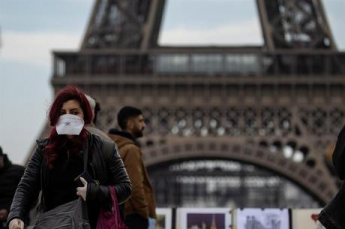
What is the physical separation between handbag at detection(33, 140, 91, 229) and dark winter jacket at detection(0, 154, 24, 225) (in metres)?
3.10

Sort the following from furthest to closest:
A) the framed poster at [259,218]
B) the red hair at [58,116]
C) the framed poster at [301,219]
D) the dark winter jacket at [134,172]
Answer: the framed poster at [301,219]
the framed poster at [259,218]
the dark winter jacket at [134,172]
the red hair at [58,116]

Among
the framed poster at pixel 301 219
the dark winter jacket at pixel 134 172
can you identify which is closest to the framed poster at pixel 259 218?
the framed poster at pixel 301 219

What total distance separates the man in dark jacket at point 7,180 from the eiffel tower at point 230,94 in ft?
87.4

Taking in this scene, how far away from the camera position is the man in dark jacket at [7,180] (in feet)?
32.2

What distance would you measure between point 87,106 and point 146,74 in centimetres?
3122

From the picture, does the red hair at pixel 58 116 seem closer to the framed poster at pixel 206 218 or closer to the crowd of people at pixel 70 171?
the crowd of people at pixel 70 171

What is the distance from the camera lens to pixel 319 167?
36625 mm

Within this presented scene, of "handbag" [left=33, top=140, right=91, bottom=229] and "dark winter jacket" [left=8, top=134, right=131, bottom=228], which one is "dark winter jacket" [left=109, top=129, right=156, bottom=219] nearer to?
"dark winter jacket" [left=8, top=134, right=131, bottom=228]

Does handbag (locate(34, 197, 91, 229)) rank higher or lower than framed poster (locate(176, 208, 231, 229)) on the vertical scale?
higher

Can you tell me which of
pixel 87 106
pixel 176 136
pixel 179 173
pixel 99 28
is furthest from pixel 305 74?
pixel 87 106

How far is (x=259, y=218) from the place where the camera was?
12.1m

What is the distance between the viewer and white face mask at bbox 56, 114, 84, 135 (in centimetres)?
678

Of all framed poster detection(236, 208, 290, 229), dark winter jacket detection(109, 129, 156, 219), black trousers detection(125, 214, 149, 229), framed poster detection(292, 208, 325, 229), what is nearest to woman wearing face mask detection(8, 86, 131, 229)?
dark winter jacket detection(109, 129, 156, 219)

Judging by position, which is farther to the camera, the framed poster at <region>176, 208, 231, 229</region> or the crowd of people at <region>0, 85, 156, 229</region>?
the framed poster at <region>176, 208, 231, 229</region>
